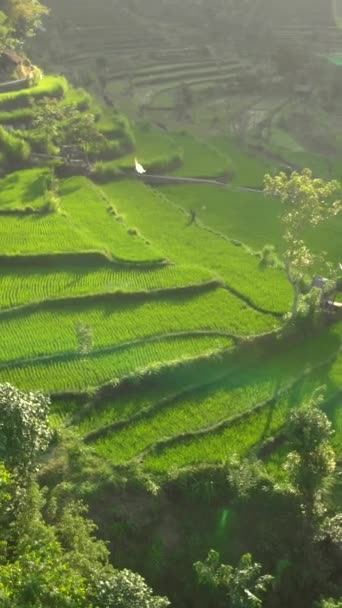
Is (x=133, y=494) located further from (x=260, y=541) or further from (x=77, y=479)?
(x=260, y=541)

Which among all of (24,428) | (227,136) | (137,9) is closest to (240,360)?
(24,428)

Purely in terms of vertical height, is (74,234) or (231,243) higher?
(74,234)

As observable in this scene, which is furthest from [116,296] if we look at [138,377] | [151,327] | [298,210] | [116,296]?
[298,210]

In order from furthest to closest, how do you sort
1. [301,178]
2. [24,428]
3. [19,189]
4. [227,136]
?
[227,136] < [19,189] < [301,178] < [24,428]

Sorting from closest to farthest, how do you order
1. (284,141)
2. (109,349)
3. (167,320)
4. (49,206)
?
(109,349), (167,320), (49,206), (284,141)

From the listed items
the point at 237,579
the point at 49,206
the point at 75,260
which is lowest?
the point at 237,579

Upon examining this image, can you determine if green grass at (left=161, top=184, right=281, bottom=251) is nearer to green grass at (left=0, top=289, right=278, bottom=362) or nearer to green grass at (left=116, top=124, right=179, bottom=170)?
green grass at (left=116, top=124, right=179, bottom=170)

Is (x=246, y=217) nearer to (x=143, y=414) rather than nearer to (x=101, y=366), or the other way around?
(x=101, y=366)
